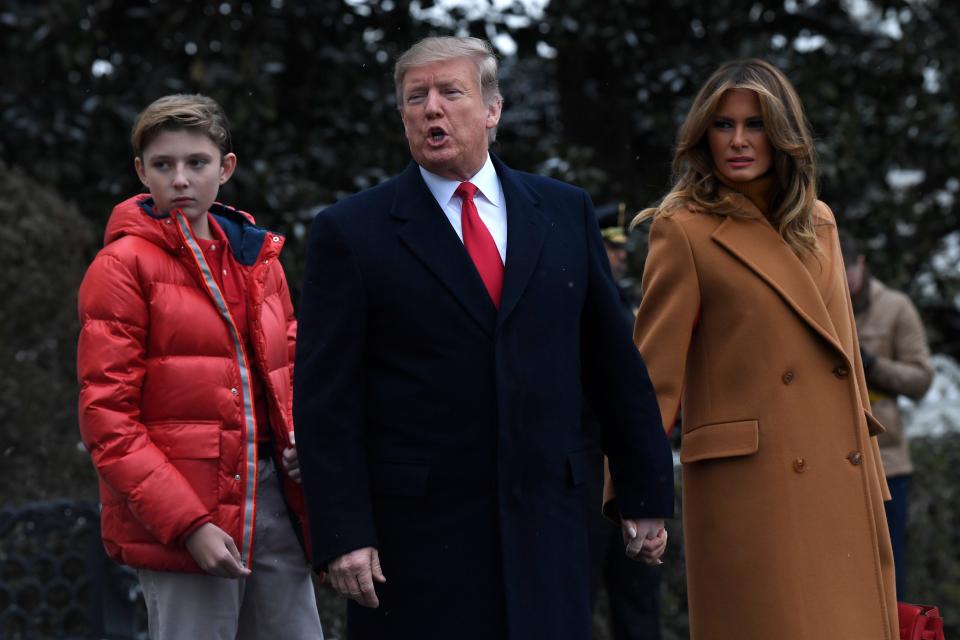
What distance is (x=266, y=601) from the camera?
12.8ft

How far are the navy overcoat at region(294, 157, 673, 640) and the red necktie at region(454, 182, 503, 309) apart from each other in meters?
0.05

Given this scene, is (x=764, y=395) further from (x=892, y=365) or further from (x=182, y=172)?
(x=892, y=365)

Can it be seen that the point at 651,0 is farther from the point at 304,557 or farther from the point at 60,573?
the point at 304,557

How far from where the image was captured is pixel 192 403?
12.3 feet

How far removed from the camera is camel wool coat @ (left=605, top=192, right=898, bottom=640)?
3.88 meters

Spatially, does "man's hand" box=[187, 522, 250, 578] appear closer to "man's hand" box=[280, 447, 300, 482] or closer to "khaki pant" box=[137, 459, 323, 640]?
Result: "khaki pant" box=[137, 459, 323, 640]

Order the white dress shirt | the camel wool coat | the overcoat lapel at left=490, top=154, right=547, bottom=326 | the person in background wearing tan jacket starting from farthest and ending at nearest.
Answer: the person in background wearing tan jacket
the camel wool coat
the white dress shirt
the overcoat lapel at left=490, top=154, right=547, bottom=326

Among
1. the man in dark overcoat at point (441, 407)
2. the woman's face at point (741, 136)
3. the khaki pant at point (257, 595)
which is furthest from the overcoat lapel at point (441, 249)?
the woman's face at point (741, 136)

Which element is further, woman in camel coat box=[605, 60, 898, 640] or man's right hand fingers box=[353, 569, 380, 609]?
woman in camel coat box=[605, 60, 898, 640]

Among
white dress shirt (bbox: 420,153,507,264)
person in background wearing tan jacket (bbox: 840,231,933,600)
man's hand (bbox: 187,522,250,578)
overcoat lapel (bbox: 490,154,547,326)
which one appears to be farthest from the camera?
person in background wearing tan jacket (bbox: 840,231,933,600)

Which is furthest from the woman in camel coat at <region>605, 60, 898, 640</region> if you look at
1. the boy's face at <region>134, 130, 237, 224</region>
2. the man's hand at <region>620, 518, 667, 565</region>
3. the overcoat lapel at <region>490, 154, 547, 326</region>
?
the boy's face at <region>134, 130, 237, 224</region>

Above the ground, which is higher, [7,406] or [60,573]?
[7,406]

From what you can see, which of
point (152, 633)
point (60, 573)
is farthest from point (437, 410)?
point (60, 573)

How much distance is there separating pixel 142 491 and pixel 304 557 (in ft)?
1.76
